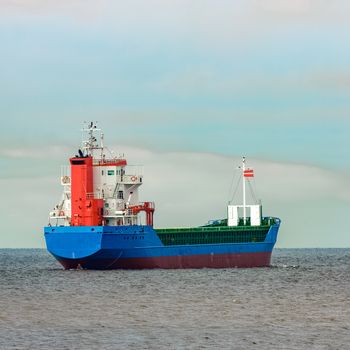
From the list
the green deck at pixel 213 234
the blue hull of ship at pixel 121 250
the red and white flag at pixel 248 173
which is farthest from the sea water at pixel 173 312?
the red and white flag at pixel 248 173

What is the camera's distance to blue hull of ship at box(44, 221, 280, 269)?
8850cm

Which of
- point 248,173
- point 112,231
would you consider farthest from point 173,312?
point 248,173

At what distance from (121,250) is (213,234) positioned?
15322 mm

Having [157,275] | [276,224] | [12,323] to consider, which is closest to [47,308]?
[12,323]

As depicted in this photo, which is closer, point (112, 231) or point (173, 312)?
point (173, 312)

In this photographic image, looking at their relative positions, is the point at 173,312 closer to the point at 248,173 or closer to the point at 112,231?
the point at 112,231

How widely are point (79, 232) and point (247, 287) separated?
60.9 ft

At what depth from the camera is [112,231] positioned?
89.2 meters

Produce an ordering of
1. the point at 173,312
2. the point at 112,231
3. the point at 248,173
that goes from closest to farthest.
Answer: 1. the point at 173,312
2. the point at 112,231
3. the point at 248,173

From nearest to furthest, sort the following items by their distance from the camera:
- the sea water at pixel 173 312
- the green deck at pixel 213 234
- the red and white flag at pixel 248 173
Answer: the sea water at pixel 173 312, the green deck at pixel 213 234, the red and white flag at pixel 248 173

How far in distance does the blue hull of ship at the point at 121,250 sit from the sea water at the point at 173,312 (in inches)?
119

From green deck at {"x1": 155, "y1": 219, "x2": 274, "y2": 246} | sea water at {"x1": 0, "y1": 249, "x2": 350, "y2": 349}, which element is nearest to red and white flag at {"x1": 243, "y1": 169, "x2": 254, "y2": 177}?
green deck at {"x1": 155, "y1": 219, "x2": 274, "y2": 246}

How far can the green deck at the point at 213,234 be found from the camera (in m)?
99.2

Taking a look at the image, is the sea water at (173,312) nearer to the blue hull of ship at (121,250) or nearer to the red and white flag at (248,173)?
the blue hull of ship at (121,250)
